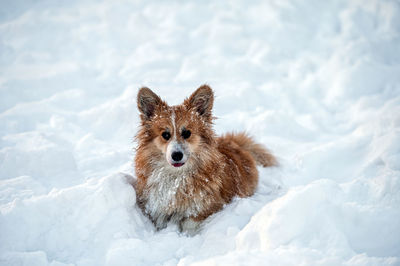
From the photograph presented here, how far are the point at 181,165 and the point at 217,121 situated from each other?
268 cm

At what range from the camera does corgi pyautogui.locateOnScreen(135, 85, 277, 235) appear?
3.20 metres

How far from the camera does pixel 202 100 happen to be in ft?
11.4

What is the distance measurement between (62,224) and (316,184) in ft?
7.47

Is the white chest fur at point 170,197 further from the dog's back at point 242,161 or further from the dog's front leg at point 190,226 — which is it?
the dog's back at point 242,161

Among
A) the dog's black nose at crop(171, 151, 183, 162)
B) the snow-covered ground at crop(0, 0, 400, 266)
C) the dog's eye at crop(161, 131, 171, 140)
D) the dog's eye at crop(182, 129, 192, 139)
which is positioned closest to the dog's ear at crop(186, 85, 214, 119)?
the dog's eye at crop(182, 129, 192, 139)

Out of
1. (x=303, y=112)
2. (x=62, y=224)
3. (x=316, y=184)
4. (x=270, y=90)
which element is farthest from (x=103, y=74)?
(x=316, y=184)

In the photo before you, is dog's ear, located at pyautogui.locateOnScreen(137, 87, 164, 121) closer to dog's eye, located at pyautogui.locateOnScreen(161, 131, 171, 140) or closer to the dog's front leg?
dog's eye, located at pyautogui.locateOnScreen(161, 131, 171, 140)

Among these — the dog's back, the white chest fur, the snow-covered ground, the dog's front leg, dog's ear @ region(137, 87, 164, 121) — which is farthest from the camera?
the dog's back

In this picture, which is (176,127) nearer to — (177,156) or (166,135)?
(166,135)

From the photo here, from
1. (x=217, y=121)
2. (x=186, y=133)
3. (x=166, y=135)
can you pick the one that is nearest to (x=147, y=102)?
(x=166, y=135)

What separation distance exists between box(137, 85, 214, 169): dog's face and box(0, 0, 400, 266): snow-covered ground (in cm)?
54

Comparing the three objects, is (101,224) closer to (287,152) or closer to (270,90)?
(287,152)

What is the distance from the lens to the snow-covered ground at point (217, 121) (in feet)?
7.89

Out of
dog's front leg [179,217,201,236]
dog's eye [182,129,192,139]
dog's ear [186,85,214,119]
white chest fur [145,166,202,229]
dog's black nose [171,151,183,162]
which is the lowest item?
dog's front leg [179,217,201,236]
